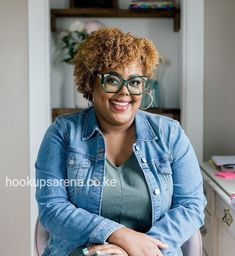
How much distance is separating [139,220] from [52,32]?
1503 millimetres

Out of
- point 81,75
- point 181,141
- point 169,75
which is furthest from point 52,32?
point 181,141

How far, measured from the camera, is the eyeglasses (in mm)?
1276

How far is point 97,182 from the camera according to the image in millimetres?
1269

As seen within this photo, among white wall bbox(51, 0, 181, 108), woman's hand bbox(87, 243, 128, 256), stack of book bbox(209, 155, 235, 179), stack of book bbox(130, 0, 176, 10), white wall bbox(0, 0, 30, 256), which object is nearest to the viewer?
woman's hand bbox(87, 243, 128, 256)

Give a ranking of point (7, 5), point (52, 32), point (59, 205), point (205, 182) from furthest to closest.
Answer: point (52, 32) < point (7, 5) < point (205, 182) < point (59, 205)

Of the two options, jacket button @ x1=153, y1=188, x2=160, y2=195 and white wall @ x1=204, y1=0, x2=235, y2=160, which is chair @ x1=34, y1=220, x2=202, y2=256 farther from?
white wall @ x1=204, y1=0, x2=235, y2=160

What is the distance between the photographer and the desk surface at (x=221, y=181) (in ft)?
5.56

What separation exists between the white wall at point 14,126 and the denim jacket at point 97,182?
3.17 ft

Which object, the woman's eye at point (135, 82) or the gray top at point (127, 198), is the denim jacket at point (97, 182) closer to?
the gray top at point (127, 198)

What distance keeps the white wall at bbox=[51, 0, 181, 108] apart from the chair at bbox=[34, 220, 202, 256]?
1.16 m

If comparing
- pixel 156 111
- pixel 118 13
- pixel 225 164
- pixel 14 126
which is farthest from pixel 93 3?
pixel 225 164

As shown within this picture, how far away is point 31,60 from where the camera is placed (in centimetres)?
222

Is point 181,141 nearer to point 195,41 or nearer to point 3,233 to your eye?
point 195,41

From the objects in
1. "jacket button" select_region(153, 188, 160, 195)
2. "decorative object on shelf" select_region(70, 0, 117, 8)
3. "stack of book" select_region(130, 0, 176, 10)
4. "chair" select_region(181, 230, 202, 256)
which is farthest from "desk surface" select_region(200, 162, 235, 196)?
"decorative object on shelf" select_region(70, 0, 117, 8)
